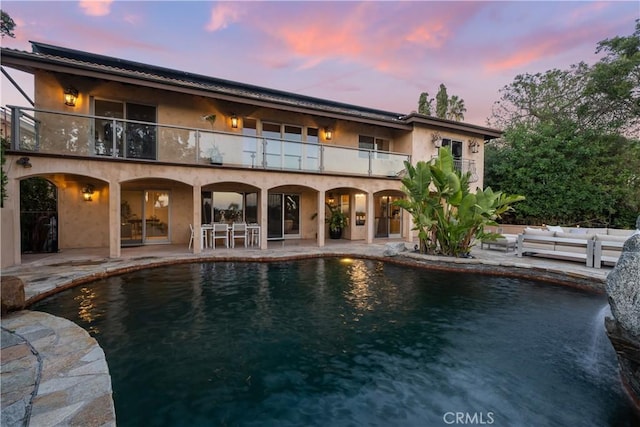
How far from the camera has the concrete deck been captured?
94.7 inches

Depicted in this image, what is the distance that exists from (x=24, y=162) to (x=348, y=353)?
404 inches

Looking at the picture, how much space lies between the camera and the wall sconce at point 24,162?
8.12 meters

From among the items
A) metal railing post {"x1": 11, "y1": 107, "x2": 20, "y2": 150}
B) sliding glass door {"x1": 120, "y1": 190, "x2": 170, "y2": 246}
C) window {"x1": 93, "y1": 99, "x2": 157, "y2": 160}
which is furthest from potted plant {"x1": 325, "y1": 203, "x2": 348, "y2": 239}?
metal railing post {"x1": 11, "y1": 107, "x2": 20, "y2": 150}

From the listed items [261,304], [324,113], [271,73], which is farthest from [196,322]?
[271,73]

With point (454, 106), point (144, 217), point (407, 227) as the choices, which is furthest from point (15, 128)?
point (454, 106)

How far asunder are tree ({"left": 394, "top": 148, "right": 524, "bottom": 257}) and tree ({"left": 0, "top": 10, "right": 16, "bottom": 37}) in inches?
784

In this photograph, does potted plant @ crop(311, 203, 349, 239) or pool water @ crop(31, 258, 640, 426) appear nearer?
pool water @ crop(31, 258, 640, 426)

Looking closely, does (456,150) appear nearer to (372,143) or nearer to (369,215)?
(372,143)

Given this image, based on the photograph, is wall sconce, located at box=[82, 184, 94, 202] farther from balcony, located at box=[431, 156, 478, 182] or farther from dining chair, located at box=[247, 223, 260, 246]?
balcony, located at box=[431, 156, 478, 182]

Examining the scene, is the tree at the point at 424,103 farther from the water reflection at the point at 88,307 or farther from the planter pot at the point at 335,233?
the water reflection at the point at 88,307

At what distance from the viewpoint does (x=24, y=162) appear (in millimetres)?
8141

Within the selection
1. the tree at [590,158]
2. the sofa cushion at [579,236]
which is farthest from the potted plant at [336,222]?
the tree at [590,158]

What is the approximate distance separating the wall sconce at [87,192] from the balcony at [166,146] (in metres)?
2.89

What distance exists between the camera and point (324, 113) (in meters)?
12.6
